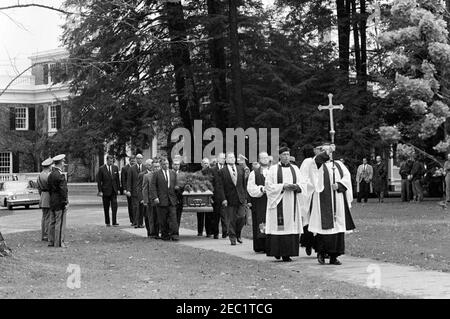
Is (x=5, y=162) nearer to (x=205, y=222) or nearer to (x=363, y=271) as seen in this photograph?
(x=205, y=222)

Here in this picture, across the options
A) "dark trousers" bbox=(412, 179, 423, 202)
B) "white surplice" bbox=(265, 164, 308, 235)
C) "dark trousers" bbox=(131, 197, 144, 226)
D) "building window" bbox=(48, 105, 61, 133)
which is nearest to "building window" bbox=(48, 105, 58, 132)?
"building window" bbox=(48, 105, 61, 133)

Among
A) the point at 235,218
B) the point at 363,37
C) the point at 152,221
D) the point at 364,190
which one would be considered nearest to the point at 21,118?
the point at 363,37

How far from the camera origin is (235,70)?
3612cm

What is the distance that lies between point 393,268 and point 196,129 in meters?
25.5

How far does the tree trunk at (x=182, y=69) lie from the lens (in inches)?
1496

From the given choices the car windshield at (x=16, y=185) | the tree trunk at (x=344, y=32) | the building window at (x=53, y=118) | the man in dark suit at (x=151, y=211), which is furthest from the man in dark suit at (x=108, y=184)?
the building window at (x=53, y=118)

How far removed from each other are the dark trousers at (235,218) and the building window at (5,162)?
177 ft

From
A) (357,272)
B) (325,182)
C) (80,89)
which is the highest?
(80,89)

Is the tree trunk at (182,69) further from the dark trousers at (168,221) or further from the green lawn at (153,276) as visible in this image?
the green lawn at (153,276)

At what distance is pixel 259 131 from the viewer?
123ft

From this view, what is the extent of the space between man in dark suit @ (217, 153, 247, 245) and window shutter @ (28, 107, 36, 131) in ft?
182
